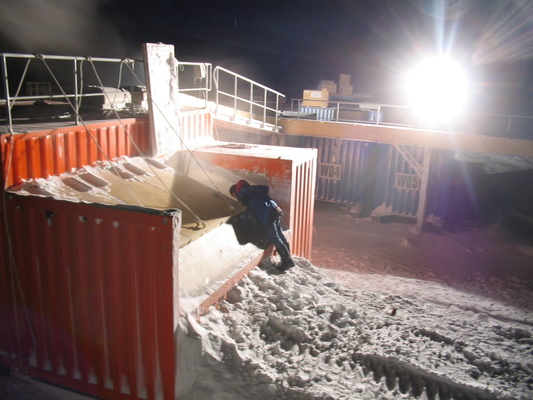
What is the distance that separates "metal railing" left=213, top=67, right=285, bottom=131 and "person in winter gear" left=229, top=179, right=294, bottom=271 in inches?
131

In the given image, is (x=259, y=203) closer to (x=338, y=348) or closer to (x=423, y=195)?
(x=338, y=348)

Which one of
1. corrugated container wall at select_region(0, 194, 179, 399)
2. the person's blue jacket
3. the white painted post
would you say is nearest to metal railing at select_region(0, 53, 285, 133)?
corrugated container wall at select_region(0, 194, 179, 399)

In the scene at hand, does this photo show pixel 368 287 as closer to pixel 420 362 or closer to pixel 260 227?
pixel 260 227

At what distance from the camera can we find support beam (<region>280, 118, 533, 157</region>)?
43.3ft

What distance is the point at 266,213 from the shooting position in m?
7.05

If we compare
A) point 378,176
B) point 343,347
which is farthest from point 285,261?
point 378,176

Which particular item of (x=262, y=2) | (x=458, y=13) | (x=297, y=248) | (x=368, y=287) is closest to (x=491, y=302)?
(x=368, y=287)

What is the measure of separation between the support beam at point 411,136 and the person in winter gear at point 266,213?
8539mm

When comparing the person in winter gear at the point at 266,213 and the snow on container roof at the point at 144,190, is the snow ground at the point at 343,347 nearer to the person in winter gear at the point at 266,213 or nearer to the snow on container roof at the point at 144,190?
the person in winter gear at the point at 266,213

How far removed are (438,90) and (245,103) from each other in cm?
816

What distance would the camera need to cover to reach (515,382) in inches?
194

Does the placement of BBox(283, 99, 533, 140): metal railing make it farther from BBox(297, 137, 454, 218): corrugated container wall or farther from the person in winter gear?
the person in winter gear

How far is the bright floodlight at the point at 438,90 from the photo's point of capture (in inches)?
662

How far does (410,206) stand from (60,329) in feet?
43.0
